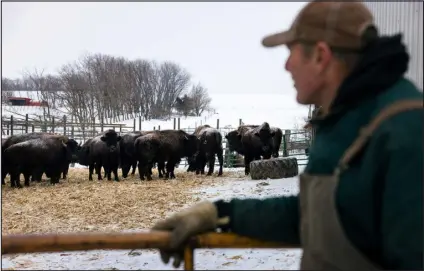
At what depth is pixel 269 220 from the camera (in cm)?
187

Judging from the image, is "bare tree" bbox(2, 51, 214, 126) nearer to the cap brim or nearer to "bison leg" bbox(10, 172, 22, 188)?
"bison leg" bbox(10, 172, 22, 188)

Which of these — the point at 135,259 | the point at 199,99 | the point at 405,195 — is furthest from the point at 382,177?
the point at 199,99

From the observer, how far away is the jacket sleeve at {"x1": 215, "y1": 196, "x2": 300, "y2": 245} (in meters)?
1.87

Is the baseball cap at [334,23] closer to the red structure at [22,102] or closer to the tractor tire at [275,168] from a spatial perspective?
the tractor tire at [275,168]

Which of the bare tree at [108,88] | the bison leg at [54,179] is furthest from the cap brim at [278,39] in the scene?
the bare tree at [108,88]

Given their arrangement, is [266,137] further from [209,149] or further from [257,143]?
[209,149]

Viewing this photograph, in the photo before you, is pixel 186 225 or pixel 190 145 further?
pixel 190 145

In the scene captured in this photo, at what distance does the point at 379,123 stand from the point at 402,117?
2.5 inches

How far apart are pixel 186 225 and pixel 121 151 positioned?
54.4ft

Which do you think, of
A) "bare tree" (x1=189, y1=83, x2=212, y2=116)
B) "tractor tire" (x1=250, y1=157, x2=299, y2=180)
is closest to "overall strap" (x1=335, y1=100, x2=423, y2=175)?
"tractor tire" (x1=250, y1=157, x2=299, y2=180)

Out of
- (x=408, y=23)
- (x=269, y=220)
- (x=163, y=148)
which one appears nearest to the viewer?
(x=269, y=220)

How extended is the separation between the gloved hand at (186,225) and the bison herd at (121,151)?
44.2 feet

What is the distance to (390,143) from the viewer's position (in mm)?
1355

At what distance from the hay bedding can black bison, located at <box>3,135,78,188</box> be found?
0.58m
